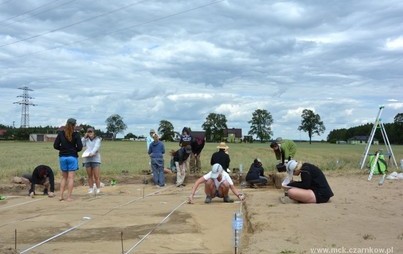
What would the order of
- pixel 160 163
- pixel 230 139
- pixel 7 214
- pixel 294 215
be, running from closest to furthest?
pixel 294 215
pixel 7 214
pixel 160 163
pixel 230 139

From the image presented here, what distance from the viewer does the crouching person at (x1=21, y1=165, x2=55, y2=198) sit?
1318 centimetres

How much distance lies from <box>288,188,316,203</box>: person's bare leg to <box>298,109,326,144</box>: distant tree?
115181mm

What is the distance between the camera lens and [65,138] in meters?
11.6

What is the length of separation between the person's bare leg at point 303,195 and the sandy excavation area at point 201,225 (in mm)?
281

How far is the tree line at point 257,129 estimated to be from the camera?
101000 millimetres

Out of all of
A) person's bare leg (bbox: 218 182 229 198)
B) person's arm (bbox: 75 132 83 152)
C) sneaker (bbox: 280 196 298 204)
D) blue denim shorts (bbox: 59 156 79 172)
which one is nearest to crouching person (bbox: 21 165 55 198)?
blue denim shorts (bbox: 59 156 79 172)

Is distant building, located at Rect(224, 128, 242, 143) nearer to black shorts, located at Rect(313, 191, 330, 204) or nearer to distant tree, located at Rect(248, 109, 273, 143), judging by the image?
distant tree, located at Rect(248, 109, 273, 143)

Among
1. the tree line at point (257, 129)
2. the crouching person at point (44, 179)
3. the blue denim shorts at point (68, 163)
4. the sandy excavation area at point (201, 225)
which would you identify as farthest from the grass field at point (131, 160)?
the tree line at point (257, 129)

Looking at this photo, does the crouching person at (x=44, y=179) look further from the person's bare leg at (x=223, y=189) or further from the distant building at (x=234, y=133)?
the distant building at (x=234, y=133)

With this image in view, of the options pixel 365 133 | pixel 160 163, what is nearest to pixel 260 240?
pixel 160 163

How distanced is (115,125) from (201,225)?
424 ft

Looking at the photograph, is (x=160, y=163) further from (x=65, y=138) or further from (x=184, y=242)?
(x=184, y=242)

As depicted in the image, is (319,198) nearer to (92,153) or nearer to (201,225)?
(201,225)

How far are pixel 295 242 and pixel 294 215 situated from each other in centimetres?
201
